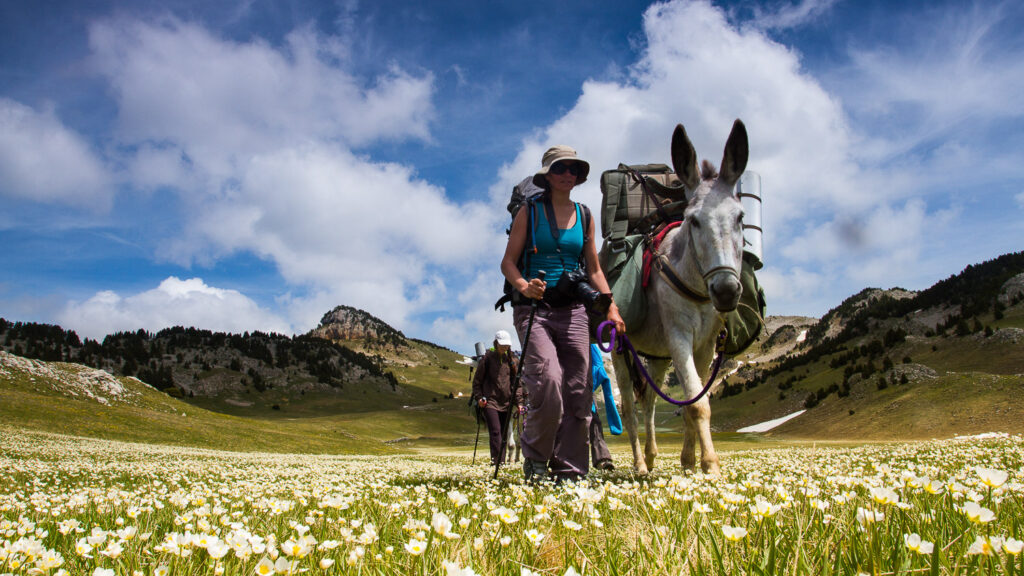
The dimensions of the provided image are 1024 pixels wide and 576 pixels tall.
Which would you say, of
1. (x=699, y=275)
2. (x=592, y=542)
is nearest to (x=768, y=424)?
(x=699, y=275)

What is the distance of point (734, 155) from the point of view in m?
8.05

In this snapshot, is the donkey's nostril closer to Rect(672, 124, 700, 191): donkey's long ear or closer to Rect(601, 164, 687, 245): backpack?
Rect(672, 124, 700, 191): donkey's long ear

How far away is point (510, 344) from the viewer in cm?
1900

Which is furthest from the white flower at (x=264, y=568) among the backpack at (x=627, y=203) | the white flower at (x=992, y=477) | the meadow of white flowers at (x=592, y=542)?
the backpack at (x=627, y=203)

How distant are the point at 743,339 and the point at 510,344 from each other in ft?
31.9

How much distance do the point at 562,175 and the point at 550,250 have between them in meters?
1.10

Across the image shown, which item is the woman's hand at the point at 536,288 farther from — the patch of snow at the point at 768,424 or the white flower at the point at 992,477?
the patch of snow at the point at 768,424

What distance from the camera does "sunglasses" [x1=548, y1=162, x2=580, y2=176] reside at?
25.4 ft

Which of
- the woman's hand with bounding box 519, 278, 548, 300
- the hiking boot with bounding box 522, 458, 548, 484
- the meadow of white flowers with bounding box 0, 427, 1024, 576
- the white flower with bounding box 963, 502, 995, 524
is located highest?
the woman's hand with bounding box 519, 278, 548, 300

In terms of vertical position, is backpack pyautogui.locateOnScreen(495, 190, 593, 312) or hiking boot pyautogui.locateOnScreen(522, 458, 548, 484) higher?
backpack pyautogui.locateOnScreen(495, 190, 593, 312)

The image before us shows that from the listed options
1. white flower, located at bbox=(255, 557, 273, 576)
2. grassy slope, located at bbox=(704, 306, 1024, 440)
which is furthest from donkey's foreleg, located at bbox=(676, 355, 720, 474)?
grassy slope, located at bbox=(704, 306, 1024, 440)

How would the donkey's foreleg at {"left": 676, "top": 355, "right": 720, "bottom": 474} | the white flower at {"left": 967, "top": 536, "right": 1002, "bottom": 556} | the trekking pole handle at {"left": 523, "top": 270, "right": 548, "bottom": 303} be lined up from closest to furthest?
the white flower at {"left": 967, "top": 536, "right": 1002, "bottom": 556} → the trekking pole handle at {"left": 523, "top": 270, "right": 548, "bottom": 303} → the donkey's foreleg at {"left": 676, "top": 355, "right": 720, "bottom": 474}

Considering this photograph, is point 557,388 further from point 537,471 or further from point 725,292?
point 725,292

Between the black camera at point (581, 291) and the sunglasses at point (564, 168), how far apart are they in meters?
1.45
